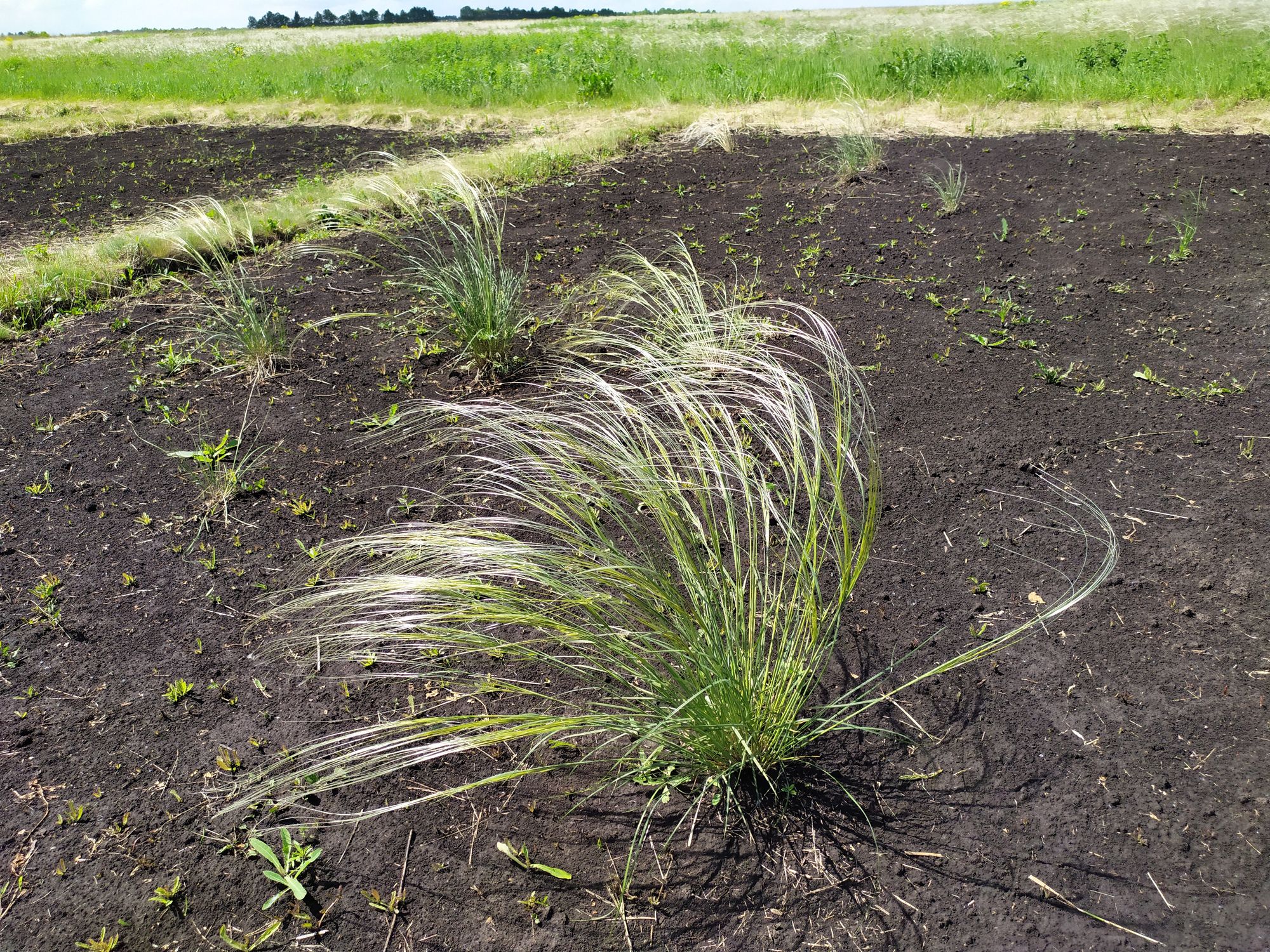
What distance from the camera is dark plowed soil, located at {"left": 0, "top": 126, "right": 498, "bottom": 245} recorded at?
5.97 metres

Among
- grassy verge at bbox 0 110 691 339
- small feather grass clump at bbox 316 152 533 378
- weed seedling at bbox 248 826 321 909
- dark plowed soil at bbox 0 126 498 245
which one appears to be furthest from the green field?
weed seedling at bbox 248 826 321 909

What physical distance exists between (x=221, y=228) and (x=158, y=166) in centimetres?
361

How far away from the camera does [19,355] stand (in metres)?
3.45

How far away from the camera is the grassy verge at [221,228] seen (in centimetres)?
388

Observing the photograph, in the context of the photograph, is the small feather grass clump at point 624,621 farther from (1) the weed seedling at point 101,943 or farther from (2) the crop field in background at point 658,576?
(1) the weed seedling at point 101,943

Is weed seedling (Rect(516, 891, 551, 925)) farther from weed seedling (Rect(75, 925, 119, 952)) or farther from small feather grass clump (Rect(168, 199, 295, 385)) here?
small feather grass clump (Rect(168, 199, 295, 385))

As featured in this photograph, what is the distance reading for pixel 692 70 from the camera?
34.7 ft

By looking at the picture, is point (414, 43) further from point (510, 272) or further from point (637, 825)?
point (637, 825)

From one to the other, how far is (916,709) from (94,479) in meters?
2.68

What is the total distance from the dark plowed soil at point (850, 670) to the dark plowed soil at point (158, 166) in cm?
301

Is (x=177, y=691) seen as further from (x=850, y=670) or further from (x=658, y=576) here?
(x=850, y=670)

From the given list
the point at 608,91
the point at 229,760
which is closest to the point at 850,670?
→ the point at 229,760

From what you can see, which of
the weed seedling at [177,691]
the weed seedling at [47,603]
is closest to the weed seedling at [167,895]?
the weed seedling at [177,691]

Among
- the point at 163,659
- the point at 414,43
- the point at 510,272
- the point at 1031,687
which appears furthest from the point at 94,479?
the point at 414,43
